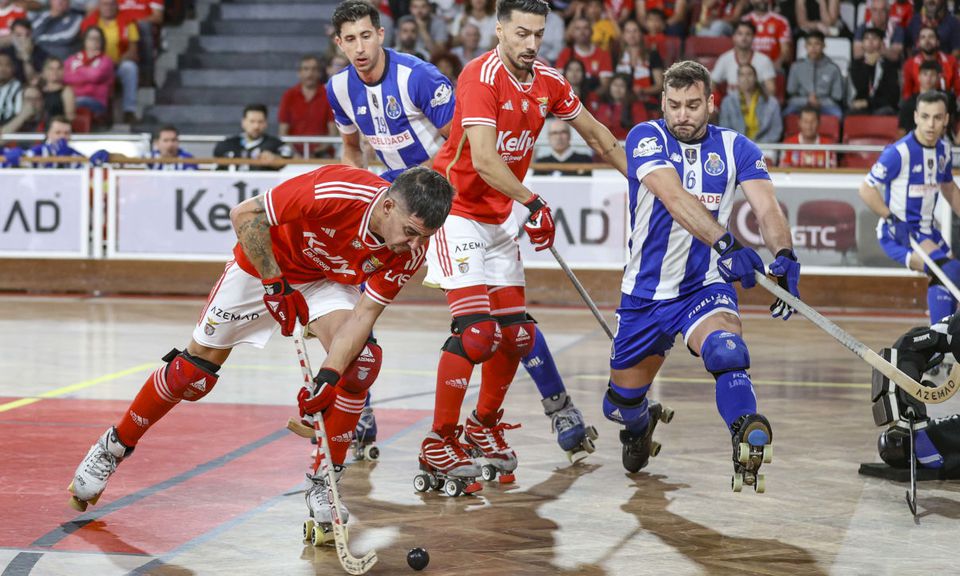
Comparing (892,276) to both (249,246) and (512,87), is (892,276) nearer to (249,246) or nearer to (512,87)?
(512,87)

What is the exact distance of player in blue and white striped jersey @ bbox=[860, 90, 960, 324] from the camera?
31.3 ft

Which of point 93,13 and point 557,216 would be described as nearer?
point 557,216

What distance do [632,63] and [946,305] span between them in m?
6.80

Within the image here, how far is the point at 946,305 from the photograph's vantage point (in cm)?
953

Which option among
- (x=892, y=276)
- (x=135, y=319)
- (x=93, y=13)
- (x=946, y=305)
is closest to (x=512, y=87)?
(x=946, y=305)

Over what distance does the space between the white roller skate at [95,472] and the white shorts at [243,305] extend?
1.77 ft

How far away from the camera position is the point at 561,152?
13625 mm

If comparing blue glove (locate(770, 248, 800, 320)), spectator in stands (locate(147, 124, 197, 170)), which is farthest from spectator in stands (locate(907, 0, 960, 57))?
blue glove (locate(770, 248, 800, 320))

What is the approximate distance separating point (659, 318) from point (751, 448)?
3.12 feet

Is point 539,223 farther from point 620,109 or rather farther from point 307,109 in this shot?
point 307,109

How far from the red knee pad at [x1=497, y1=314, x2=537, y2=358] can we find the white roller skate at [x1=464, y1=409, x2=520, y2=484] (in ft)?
1.03

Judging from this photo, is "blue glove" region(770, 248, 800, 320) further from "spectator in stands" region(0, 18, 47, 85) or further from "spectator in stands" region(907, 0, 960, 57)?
"spectator in stands" region(0, 18, 47, 85)

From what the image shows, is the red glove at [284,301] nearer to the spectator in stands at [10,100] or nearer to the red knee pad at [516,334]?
the red knee pad at [516,334]

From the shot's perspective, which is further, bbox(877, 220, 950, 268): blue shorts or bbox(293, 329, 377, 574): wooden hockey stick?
bbox(877, 220, 950, 268): blue shorts
